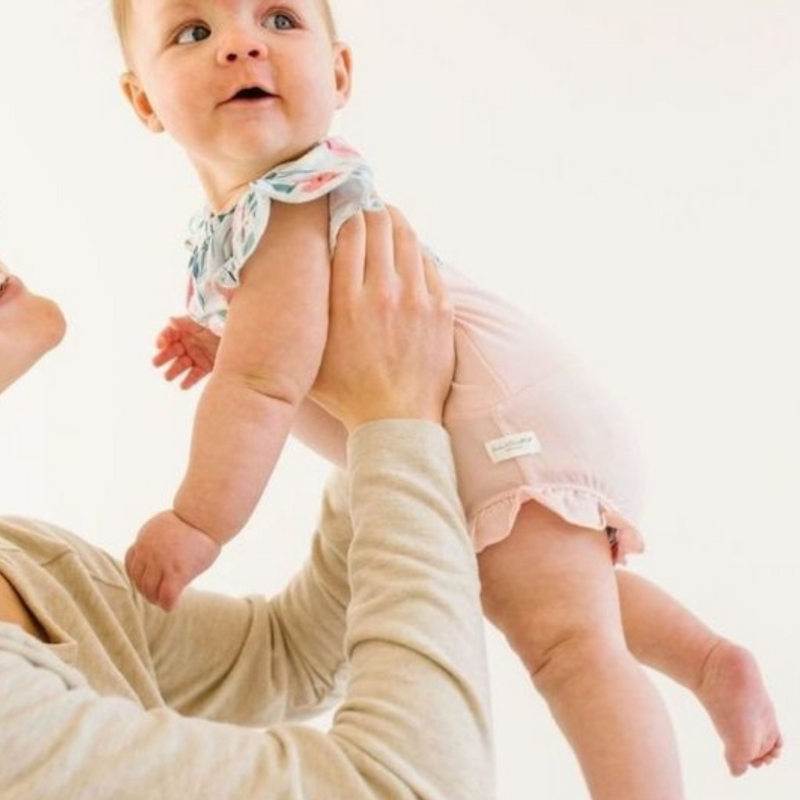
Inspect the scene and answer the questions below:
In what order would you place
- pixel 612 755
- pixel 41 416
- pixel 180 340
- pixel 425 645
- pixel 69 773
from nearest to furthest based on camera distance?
1. pixel 69 773
2. pixel 425 645
3. pixel 612 755
4. pixel 180 340
5. pixel 41 416

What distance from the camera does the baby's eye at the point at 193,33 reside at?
1.04 meters

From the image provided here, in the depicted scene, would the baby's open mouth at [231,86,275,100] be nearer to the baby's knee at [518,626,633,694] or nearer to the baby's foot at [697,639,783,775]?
the baby's knee at [518,626,633,694]

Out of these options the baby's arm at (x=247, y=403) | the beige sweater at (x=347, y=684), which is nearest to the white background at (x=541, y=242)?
the beige sweater at (x=347, y=684)

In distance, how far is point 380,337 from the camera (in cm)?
99

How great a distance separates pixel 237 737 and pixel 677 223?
52.6 inches

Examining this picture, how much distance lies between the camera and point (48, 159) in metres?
1.94

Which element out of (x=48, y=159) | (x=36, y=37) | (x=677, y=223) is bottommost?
(x=677, y=223)

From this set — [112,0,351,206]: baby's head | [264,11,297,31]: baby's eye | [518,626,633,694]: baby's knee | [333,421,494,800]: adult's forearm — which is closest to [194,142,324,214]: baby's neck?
[112,0,351,206]: baby's head

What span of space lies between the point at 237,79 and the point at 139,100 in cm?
18

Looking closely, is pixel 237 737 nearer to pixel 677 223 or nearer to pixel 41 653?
pixel 41 653

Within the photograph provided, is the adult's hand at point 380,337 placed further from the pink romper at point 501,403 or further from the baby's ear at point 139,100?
the baby's ear at point 139,100

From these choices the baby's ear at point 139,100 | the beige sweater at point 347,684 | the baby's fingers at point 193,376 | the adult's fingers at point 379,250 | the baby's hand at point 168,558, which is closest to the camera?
the beige sweater at point 347,684

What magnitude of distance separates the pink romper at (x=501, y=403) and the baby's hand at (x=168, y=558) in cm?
20

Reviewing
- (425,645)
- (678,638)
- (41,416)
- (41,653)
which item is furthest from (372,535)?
(41,416)
